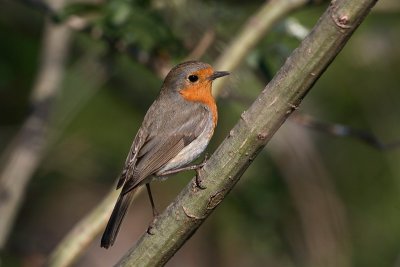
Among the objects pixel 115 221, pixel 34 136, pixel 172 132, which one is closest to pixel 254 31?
pixel 172 132


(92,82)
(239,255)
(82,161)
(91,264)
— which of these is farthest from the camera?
(91,264)

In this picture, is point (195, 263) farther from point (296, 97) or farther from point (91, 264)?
point (296, 97)

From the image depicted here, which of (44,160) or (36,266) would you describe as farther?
(44,160)

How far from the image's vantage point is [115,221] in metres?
4.00

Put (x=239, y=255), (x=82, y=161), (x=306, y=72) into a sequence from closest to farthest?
(x=306, y=72)
(x=82, y=161)
(x=239, y=255)

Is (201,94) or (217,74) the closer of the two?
(217,74)

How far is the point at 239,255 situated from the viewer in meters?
7.14

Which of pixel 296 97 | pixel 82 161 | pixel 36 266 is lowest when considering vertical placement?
pixel 36 266

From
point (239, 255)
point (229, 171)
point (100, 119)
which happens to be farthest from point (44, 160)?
point (229, 171)

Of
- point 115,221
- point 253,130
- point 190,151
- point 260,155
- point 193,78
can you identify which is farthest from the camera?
point 260,155

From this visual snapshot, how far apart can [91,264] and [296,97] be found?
19.0ft

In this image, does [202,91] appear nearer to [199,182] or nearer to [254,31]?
[254,31]

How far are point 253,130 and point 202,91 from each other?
2129 millimetres

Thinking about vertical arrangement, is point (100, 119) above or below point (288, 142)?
below
